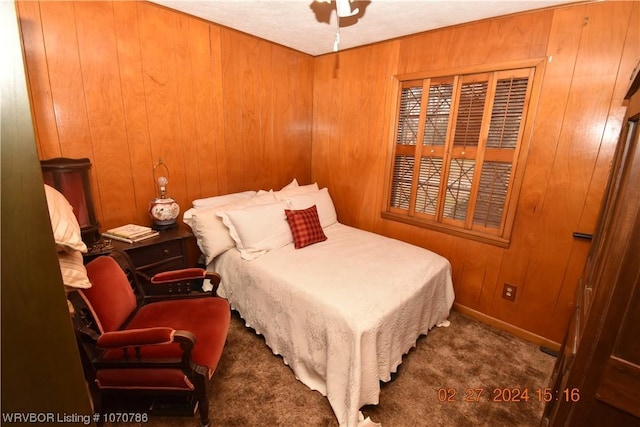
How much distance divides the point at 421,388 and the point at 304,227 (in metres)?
1.42

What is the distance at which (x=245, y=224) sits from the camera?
2.31m

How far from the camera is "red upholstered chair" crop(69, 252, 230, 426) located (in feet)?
4.32

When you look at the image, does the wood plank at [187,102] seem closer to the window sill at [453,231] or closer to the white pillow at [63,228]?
the white pillow at [63,228]

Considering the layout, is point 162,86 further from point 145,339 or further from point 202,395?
point 202,395

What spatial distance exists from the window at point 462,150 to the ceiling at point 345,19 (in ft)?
1.32

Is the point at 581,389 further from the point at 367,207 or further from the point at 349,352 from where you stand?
the point at 367,207

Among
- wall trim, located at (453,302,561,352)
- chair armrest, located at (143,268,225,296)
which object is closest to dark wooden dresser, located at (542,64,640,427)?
wall trim, located at (453,302,561,352)

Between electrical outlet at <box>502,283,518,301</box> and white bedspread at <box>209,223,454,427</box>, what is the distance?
1.46 feet

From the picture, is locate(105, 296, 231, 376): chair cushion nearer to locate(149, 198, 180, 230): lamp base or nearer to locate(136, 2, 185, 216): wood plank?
locate(149, 198, 180, 230): lamp base

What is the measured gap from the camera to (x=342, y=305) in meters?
1.66

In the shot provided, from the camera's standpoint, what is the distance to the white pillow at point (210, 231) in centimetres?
230

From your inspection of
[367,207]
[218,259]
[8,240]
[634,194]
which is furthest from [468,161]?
[8,240]

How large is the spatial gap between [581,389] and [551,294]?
1540 mm
